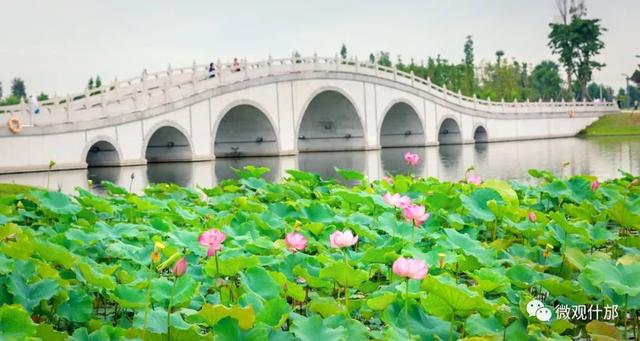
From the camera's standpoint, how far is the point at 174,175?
19266mm

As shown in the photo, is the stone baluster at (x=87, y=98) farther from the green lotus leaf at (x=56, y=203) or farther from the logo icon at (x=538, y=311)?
the logo icon at (x=538, y=311)

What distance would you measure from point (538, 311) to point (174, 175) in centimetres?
1739

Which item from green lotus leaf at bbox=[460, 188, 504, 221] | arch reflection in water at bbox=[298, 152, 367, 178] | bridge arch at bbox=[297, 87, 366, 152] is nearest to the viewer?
green lotus leaf at bbox=[460, 188, 504, 221]

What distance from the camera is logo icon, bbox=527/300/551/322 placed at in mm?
2496

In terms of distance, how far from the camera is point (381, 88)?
3450cm

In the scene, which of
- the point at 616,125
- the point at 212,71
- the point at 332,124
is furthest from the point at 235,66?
the point at 616,125

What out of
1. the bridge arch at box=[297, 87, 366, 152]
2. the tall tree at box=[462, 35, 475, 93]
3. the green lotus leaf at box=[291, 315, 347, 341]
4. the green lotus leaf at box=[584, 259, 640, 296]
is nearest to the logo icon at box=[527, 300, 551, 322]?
the green lotus leaf at box=[584, 259, 640, 296]

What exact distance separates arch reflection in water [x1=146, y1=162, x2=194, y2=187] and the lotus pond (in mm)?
11309

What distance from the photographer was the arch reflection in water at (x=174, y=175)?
17000mm

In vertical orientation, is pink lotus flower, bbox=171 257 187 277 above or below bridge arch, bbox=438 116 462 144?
below

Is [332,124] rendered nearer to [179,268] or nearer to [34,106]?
[34,106]

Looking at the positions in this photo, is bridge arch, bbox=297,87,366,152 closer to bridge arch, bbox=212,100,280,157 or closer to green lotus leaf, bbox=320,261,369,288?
bridge arch, bbox=212,100,280,157

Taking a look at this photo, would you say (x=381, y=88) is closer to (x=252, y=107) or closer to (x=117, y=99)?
(x=252, y=107)

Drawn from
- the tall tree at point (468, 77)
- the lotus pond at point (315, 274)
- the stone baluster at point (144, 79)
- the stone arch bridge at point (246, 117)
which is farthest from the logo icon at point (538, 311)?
the tall tree at point (468, 77)
